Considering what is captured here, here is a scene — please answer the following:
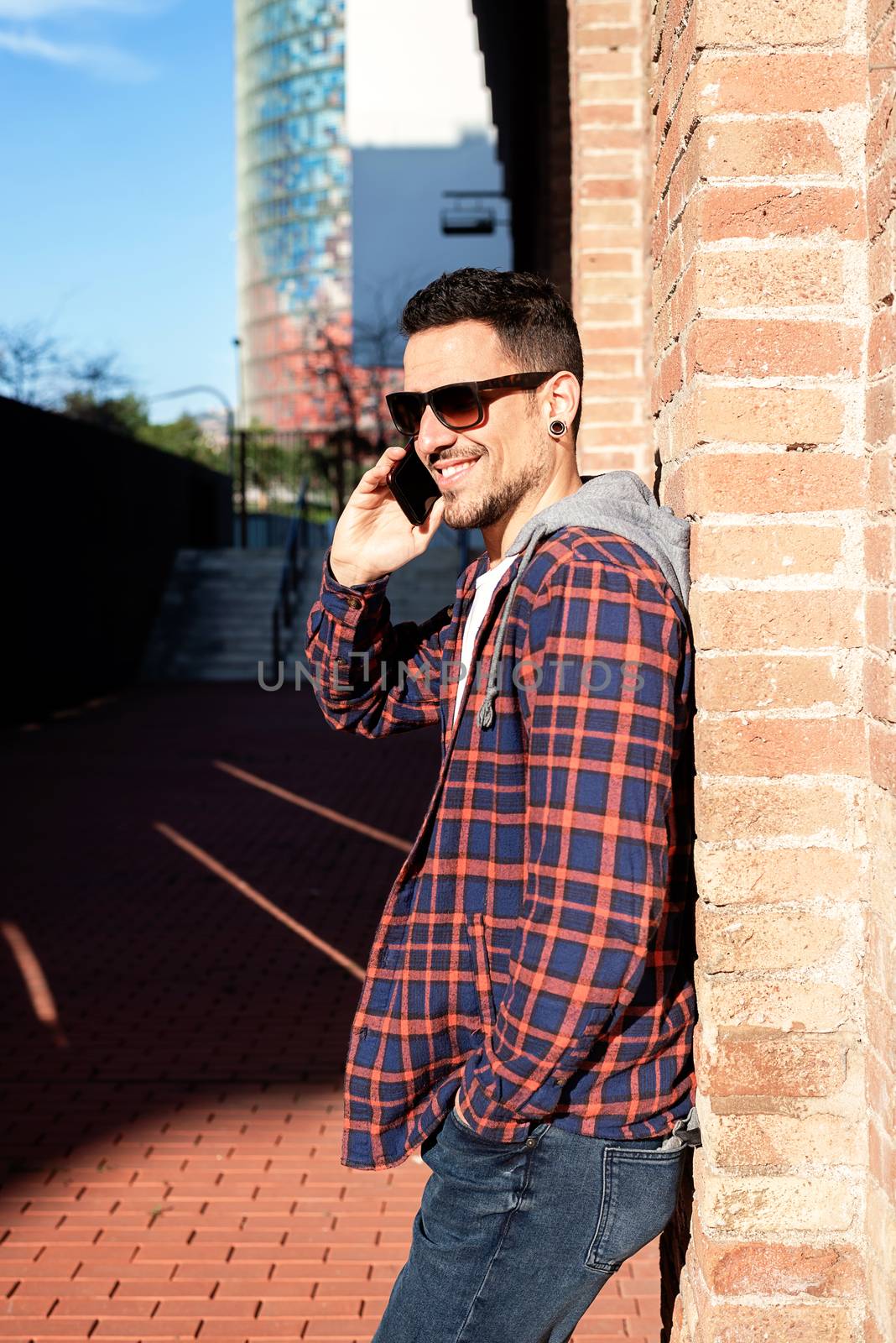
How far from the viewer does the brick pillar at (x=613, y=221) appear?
452 centimetres

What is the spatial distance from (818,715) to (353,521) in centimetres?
87

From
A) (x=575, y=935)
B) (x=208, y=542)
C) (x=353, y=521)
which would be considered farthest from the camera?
(x=208, y=542)

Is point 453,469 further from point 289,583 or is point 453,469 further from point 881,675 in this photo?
point 289,583

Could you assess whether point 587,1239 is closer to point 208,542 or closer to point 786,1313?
point 786,1313

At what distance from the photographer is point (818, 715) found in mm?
1720

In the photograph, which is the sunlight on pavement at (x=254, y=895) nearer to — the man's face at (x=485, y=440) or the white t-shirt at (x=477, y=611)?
the white t-shirt at (x=477, y=611)

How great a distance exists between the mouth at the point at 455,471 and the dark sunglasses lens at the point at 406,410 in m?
0.10

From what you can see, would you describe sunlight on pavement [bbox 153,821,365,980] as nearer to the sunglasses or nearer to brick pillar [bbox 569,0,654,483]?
brick pillar [bbox 569,0,654,483]

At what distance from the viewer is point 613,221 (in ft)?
14.9

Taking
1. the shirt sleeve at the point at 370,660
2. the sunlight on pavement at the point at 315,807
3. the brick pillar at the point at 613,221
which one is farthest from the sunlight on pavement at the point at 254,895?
the shirt sleeve at the point at 370,660

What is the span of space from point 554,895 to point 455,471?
2.13ft

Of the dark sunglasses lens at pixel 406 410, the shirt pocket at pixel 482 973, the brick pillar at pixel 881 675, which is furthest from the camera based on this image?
the dark sunglasses lens at pixel 406 410

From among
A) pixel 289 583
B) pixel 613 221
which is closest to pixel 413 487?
pixel 613 221

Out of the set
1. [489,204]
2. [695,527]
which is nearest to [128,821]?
[695,527]
